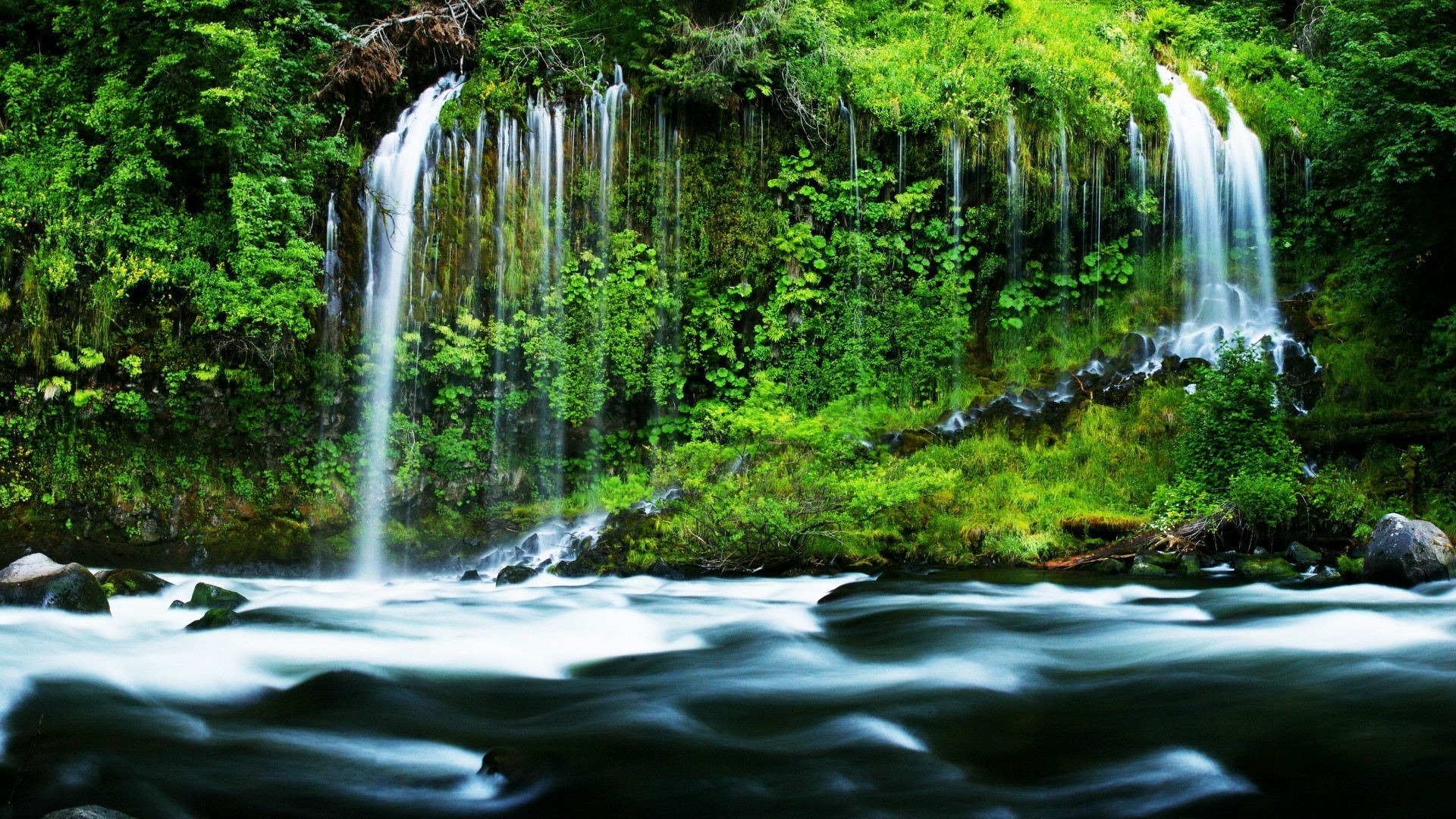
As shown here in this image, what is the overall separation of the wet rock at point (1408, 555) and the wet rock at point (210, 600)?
30.2 ft

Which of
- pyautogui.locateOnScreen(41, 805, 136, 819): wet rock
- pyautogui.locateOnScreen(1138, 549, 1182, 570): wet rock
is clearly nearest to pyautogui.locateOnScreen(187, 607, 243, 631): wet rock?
pyautogui.locateOnScreen(41, 805, 136, 819): wet rock

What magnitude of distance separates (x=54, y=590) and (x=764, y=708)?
220 inches

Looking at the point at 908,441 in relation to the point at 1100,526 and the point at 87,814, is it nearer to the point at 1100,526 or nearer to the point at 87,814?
the point at 1100,526

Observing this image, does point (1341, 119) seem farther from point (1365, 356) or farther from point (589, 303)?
point (589, 303)

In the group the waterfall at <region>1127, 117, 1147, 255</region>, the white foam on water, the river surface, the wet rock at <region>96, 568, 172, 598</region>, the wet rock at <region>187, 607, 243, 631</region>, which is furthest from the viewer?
the waterfall at <region>1127, 117, 1147, 255</region>

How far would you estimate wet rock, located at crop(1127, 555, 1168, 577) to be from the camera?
9.41 meters

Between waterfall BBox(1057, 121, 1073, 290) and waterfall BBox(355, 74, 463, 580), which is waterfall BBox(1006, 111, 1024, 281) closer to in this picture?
waterfall BBox(1057, 121, 1073, 290)

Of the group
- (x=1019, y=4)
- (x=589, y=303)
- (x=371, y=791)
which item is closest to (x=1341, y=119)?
(x=1019, y=4)

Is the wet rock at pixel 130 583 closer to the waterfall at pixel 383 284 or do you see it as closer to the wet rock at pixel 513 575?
the wet rock at pixel 513 575

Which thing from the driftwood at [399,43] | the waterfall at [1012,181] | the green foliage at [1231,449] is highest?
the driftwood at [399,43]

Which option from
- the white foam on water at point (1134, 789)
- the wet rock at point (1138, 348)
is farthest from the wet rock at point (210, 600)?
the wet rock at point (1138, 348)

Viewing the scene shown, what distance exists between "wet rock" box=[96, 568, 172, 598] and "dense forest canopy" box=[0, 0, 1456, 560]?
3.31m

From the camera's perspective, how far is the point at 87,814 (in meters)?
3.37

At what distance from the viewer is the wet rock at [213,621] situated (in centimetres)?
709
